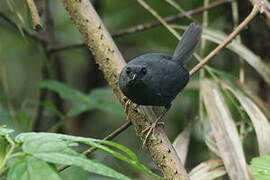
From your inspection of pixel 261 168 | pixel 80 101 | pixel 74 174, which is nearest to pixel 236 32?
pixel 261 168

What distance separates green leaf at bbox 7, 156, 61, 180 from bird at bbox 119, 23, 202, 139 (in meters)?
1.39

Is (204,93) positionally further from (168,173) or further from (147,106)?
(168,173)

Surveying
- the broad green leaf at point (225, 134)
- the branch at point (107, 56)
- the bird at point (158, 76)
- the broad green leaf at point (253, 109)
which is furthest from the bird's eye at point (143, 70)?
the broad green leaf at point (253, 109)

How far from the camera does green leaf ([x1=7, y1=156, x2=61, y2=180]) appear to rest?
1.09 meters

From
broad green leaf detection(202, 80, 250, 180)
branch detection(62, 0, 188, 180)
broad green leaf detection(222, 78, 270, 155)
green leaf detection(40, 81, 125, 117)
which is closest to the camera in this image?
branch detection(62, 0, 188, 180)

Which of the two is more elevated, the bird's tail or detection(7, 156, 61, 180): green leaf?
the bird's tail

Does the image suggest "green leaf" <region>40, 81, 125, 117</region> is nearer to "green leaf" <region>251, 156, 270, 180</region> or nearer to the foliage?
"green leaf" <region>251, 156, 270, 180</region>

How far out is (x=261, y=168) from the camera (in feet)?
6.07

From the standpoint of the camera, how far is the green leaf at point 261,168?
177cm

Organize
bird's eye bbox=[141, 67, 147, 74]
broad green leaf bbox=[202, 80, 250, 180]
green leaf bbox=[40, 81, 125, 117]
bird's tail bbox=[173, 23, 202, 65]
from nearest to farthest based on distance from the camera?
broad green leaf bbox=[202, 80, 250, 180] < bird's eye bbox=[141, 67, 147, 74] < bird's tail bbox=[173, 23, 202, 65] < green leaf bbox=[40, 81, 125, 117]

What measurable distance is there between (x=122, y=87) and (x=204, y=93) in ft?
2.71

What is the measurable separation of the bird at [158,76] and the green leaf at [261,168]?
858mm

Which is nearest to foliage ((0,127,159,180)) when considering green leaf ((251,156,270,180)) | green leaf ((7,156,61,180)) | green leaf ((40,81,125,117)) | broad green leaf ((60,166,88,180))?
green leaf ((7,156,61,180))

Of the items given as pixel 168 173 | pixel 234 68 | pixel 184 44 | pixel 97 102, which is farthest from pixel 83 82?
pixel 168 173
